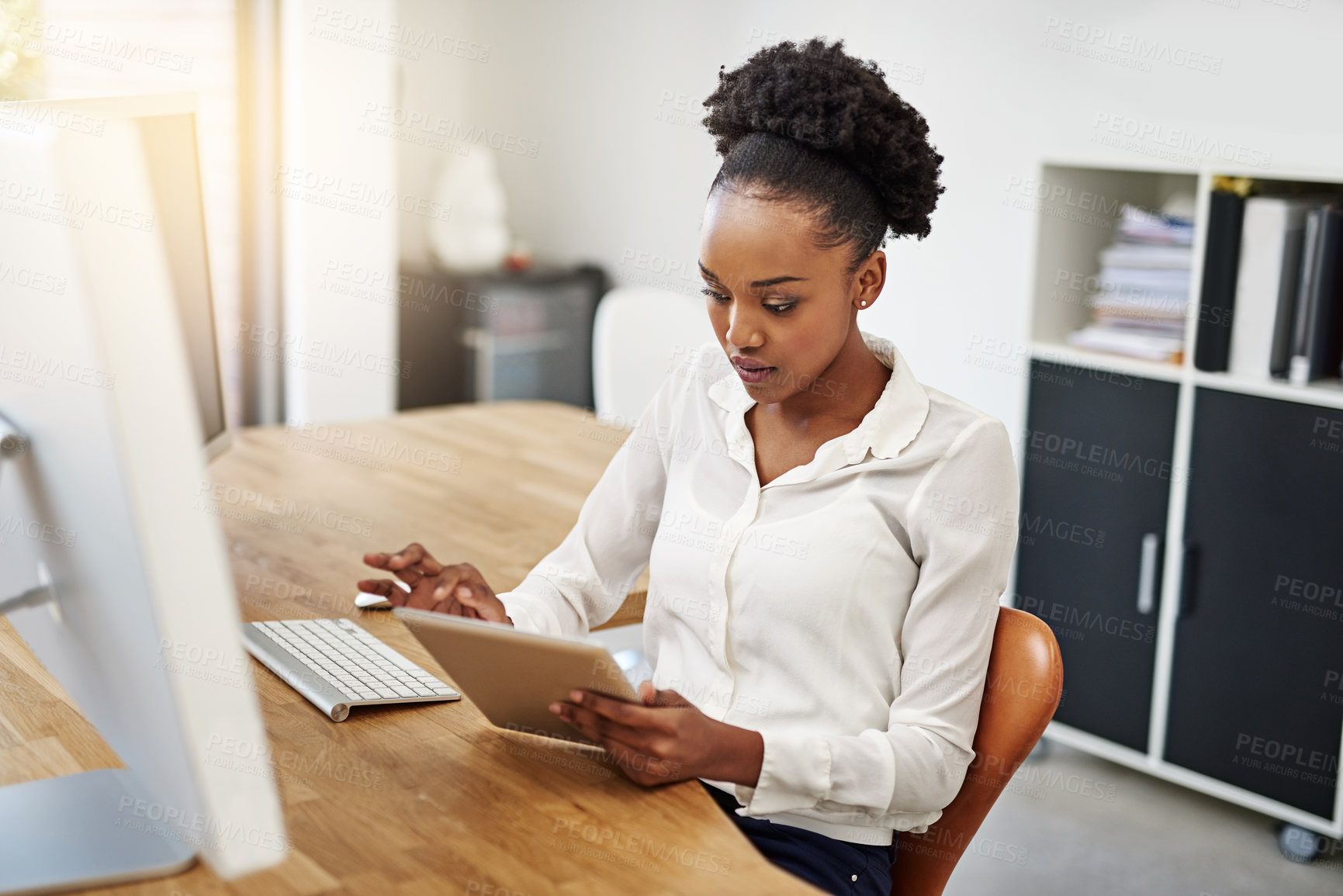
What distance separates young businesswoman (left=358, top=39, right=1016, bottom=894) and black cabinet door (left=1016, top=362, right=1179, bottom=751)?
1483 mm

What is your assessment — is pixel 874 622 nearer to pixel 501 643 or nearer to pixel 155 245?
pixel 501 643

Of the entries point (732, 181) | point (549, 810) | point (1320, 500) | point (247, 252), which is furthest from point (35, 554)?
point (247, 252)

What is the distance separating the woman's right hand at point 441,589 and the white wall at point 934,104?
6.10 ft

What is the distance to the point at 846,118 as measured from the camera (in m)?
1.25

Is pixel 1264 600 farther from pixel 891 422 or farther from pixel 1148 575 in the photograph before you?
pixel 891 422

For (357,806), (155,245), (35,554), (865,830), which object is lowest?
→ (865,830)

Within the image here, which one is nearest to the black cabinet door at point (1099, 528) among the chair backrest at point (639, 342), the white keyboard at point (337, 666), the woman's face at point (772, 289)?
the chair backrest at point (639, 342)

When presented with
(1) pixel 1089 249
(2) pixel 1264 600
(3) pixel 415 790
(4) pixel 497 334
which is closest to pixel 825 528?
(3) pixel 415 790

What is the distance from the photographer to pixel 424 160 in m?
4.38

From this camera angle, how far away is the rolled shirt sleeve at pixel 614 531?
149cm

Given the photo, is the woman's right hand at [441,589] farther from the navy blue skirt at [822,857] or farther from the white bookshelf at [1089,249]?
the white bookshelf at [1089,249]

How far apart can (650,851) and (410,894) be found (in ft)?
0.62

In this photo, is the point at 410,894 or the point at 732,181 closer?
the point at 410,894

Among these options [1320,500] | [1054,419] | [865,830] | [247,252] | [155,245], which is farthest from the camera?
[247,252]
